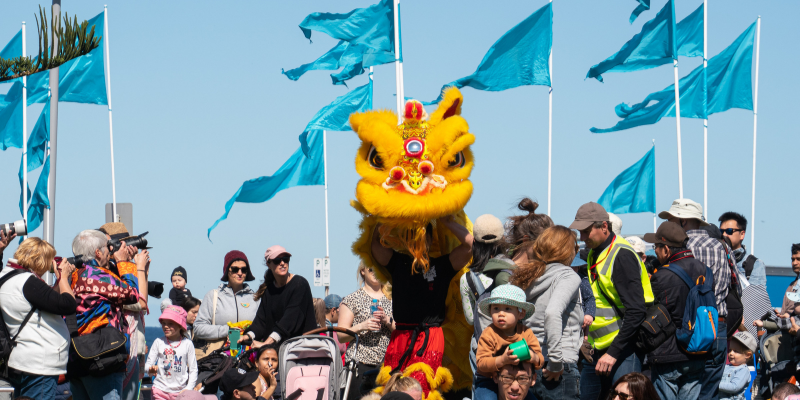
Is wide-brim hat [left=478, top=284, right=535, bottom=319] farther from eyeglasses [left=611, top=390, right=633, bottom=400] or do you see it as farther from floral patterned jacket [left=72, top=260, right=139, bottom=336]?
floral patterned jacket [left=72, top=260, right=139, bottom=336]

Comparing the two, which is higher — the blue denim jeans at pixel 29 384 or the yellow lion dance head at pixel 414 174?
the yellow lion dance head at pixel 414 174

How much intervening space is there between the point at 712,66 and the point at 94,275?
34.8ft

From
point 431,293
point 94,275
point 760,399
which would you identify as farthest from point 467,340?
point 760,399

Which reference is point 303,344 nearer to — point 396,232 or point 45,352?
point 396,232

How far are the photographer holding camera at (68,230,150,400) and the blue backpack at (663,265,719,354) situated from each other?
4.01 m

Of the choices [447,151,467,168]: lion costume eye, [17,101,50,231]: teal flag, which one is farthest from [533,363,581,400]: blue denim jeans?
[17,101,50,231]: teal flag

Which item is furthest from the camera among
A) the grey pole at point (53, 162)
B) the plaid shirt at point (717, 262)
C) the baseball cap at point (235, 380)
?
the grey pole at point (53, 162)

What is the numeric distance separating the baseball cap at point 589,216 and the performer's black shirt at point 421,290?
3.06ft

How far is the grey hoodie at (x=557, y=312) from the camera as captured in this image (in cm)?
498

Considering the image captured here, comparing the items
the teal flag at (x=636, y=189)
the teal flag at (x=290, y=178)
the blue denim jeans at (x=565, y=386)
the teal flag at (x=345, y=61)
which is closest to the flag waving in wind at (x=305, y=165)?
the teal flag at (x=290, y=178)

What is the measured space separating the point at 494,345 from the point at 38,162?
12193mm

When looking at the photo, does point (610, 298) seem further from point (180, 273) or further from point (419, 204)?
point (180, 273)

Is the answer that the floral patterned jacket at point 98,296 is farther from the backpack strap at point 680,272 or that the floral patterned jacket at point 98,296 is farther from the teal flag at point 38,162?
the teal flag at point 38,162

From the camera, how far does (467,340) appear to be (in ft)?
19.3
